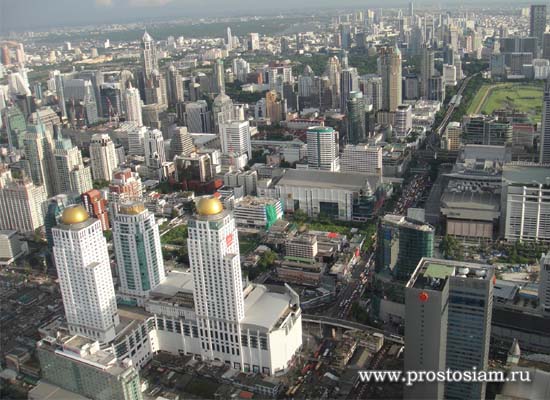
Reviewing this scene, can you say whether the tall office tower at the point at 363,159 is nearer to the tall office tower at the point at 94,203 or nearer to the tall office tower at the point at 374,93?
the tall office tower at the point at 94,203

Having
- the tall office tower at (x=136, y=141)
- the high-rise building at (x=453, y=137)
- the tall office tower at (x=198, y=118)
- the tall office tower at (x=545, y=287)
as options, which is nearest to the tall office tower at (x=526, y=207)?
the tall office tower at (x=545, y=287)

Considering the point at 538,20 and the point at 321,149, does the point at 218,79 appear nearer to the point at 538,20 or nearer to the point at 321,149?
the point at 321,149

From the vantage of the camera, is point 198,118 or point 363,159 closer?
point 363,159

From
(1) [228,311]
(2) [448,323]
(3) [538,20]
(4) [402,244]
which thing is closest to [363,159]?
(4) [402,244]

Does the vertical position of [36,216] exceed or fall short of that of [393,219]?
it falls short

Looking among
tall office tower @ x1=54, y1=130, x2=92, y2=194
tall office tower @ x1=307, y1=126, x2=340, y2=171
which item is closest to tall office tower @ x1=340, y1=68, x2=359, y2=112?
tall office tower @ x1=307, y1=126, x2=340, y2=171

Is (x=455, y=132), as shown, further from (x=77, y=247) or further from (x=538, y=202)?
(x=77, y=247)

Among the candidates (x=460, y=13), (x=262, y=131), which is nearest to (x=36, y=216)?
(x=262, y=131)
